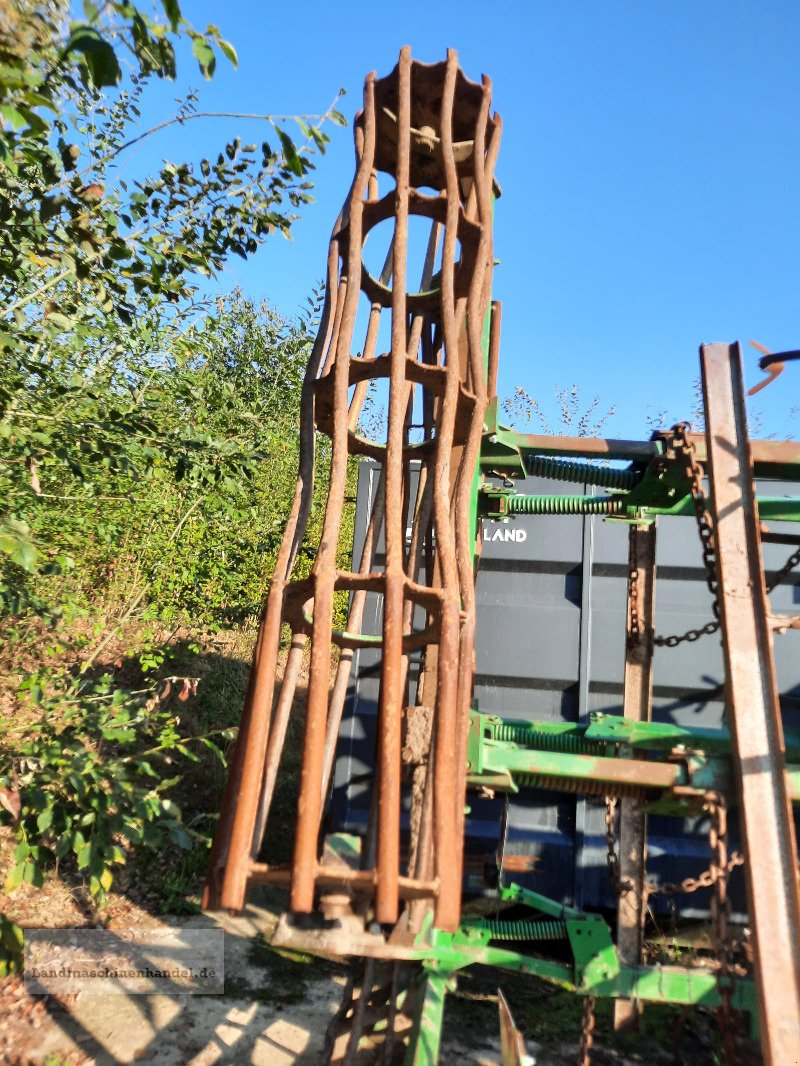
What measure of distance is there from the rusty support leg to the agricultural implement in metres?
0.02

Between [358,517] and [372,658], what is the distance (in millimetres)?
902

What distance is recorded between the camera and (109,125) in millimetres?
3498

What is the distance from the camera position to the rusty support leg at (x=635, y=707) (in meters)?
3.21

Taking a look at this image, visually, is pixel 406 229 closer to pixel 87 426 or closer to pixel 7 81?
pixel 7 81

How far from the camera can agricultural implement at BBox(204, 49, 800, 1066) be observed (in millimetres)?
1773

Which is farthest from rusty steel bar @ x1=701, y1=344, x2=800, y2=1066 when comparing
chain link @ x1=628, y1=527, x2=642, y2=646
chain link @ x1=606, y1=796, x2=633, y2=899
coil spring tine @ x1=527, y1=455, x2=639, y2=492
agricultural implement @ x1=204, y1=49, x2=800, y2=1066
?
chain link @ x1=628, y1=527, x2=642, y2=646

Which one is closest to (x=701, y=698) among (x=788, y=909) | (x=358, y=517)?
(x=358, y=517)

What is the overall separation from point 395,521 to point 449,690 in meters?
0.44

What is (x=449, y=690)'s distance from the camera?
1.76 meters
